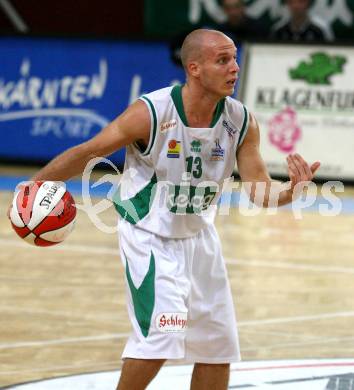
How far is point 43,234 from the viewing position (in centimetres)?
565

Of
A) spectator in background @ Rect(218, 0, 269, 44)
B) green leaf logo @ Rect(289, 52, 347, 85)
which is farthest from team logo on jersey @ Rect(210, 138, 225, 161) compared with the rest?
spectator in background @ Rect(218, 0, 269, 44)

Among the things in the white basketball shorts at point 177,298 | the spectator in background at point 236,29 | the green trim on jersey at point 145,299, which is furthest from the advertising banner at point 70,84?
the green trim on jersey at point 145,299

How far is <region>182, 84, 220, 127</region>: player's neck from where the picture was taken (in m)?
5.67

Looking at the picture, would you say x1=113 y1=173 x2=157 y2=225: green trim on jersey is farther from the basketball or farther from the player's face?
the player's face

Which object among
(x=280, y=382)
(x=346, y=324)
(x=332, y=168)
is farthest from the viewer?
(x=332, y=168)

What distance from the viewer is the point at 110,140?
554 centimetres

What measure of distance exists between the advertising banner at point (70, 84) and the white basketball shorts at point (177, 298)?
906cm

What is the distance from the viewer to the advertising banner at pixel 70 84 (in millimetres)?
14898

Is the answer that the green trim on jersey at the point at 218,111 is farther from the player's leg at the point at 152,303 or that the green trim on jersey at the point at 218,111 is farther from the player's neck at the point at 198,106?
the player's leg at the point at 152,303

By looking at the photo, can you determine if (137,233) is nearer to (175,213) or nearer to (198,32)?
(175,213)

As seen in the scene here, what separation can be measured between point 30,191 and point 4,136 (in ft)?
32.8

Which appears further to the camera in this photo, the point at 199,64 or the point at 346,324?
the point at 346,324

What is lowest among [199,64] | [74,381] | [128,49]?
[74,381]

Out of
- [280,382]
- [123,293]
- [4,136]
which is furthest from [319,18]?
[280,382]
